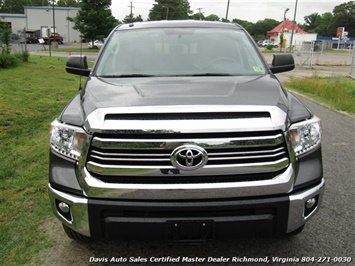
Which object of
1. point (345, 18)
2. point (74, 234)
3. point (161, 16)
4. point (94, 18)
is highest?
point (345, 18)

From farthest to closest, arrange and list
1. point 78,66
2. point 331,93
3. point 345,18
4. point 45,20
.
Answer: point 345,18, point 45,20, point 331,93, point 78,66

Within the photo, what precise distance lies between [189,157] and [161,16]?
77.0 m

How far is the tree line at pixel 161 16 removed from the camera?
36.5m

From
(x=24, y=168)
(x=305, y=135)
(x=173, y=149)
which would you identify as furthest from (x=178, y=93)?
(x=24, y=168)

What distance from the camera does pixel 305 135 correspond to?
2.47 metres

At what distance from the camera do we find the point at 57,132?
2494mm

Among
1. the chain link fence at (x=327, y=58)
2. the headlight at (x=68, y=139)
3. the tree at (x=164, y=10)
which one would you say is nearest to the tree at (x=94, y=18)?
the chain link fence at (x=327, y=58)

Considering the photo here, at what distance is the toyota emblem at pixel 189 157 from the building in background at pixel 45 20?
71369 millimetres

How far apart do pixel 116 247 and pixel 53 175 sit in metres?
0.86

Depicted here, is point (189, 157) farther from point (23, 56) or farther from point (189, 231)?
point (23, 56)

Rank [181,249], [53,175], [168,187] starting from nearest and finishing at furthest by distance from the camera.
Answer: [168,187], [53,175], [181,249]

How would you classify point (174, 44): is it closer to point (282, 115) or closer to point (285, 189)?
point (282, 115)

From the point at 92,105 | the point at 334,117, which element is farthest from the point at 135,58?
the point at 334,117

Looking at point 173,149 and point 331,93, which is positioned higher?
point 173,149
